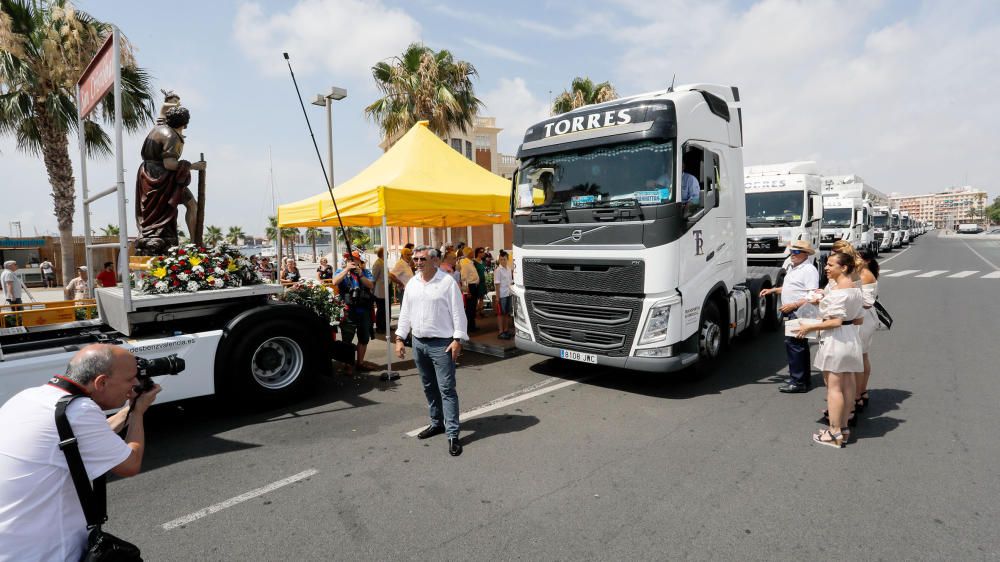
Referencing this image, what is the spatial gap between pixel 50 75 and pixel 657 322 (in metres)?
15.6

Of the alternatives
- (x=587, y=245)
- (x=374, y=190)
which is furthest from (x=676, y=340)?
(x=374, y=190)

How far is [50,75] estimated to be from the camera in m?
12.7

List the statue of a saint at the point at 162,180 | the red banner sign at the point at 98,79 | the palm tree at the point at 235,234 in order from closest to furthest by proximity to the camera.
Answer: the red banner sign at the point at 98,79 < the statue of a saint at the point at 162,180 < the palm tree at the point at 235,234

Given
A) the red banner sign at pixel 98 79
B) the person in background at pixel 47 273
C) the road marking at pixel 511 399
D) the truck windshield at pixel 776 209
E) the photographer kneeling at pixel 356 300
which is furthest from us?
the person in background at pixel 47 273

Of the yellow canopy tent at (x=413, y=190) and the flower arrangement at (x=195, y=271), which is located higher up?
the yellow canopy tent at (x=413, y=190)

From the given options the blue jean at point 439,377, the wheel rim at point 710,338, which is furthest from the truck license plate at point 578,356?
Answer: the blue jean at point 439,377

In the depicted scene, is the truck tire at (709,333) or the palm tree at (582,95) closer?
the truck tire at (709,333)

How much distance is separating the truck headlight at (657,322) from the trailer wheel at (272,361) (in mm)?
3612

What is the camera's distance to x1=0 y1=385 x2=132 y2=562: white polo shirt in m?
1.67

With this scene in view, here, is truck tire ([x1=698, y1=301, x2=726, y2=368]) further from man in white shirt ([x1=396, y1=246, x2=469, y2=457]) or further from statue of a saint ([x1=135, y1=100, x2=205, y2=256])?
statue of a saint ([x1=135, y1=100, x2=205, y2=256])

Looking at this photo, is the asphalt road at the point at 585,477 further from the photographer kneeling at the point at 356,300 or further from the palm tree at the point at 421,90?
the palm tree at the point at 421,90

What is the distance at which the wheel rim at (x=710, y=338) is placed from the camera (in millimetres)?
6066

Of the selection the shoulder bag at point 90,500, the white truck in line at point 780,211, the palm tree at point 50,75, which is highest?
the palm tree at point 50,75

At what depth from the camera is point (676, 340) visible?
5547 millimetres
